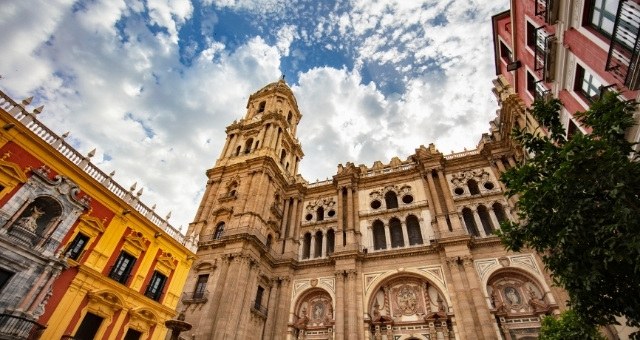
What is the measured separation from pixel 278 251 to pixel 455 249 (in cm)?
1383

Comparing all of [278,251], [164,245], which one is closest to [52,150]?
[164,245]

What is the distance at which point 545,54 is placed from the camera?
46.0 feet

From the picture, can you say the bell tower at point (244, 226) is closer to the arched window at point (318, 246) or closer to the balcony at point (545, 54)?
the arched window at point (318, 246)

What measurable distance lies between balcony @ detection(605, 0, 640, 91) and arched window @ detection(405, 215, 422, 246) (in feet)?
53.9

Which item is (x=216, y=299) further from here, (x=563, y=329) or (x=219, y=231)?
(x=563, y=329)

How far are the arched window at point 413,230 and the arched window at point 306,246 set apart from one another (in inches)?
333

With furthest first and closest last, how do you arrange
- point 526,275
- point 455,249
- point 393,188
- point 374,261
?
point 393,188
point 374,261
point 455,249
point 526,275

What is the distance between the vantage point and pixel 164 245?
17.8 metres

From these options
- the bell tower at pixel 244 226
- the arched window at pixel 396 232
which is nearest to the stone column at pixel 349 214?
the arched window at pixel 396 232

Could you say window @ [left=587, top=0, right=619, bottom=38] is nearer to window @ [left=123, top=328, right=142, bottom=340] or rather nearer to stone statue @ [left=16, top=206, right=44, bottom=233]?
stone statue @ [left=16, top=206, right=44, bottom=233]

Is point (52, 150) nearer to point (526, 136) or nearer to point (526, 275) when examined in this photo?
point (526, 136)

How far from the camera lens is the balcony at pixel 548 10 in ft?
40.6

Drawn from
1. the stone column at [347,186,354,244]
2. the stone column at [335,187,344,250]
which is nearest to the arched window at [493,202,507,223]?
the stone column at [347,186,354,244]

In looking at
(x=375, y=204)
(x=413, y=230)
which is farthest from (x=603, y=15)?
(x=375, y=204)
